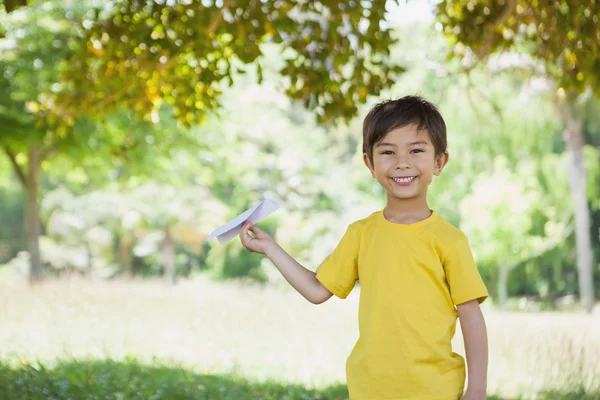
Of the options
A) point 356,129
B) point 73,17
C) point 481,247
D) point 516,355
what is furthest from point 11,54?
point 356,129

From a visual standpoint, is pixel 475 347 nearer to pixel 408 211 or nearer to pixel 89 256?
pixel 408 211

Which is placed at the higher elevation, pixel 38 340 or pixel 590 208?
pixel 590 208

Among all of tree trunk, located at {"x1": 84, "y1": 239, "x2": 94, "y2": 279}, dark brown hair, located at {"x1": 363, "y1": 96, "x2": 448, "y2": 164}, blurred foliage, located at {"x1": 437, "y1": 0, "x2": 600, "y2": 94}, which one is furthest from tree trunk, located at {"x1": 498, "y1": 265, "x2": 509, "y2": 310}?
dark brown hair, located at {"x1": 363, "y1": 96, "x2": 448, "y2": 164}

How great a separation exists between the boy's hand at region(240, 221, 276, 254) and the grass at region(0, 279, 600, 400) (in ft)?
8.11

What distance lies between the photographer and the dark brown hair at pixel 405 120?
8.55 feet

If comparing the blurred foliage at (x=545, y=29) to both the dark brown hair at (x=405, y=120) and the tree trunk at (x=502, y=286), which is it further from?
the tree trunk at (x=502, y=286)

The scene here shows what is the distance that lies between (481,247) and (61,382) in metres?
23.4

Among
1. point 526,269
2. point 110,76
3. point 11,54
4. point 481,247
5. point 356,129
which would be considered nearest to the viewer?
point 110,76

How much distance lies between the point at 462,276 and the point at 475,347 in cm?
21

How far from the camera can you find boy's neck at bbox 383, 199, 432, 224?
8.63 ft

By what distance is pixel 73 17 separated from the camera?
14.3m

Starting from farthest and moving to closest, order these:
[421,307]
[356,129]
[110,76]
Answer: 1. [356,129]
2. [110,76]
3. [421,307]

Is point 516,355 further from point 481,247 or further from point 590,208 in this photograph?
point 590,208

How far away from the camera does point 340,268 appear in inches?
107
